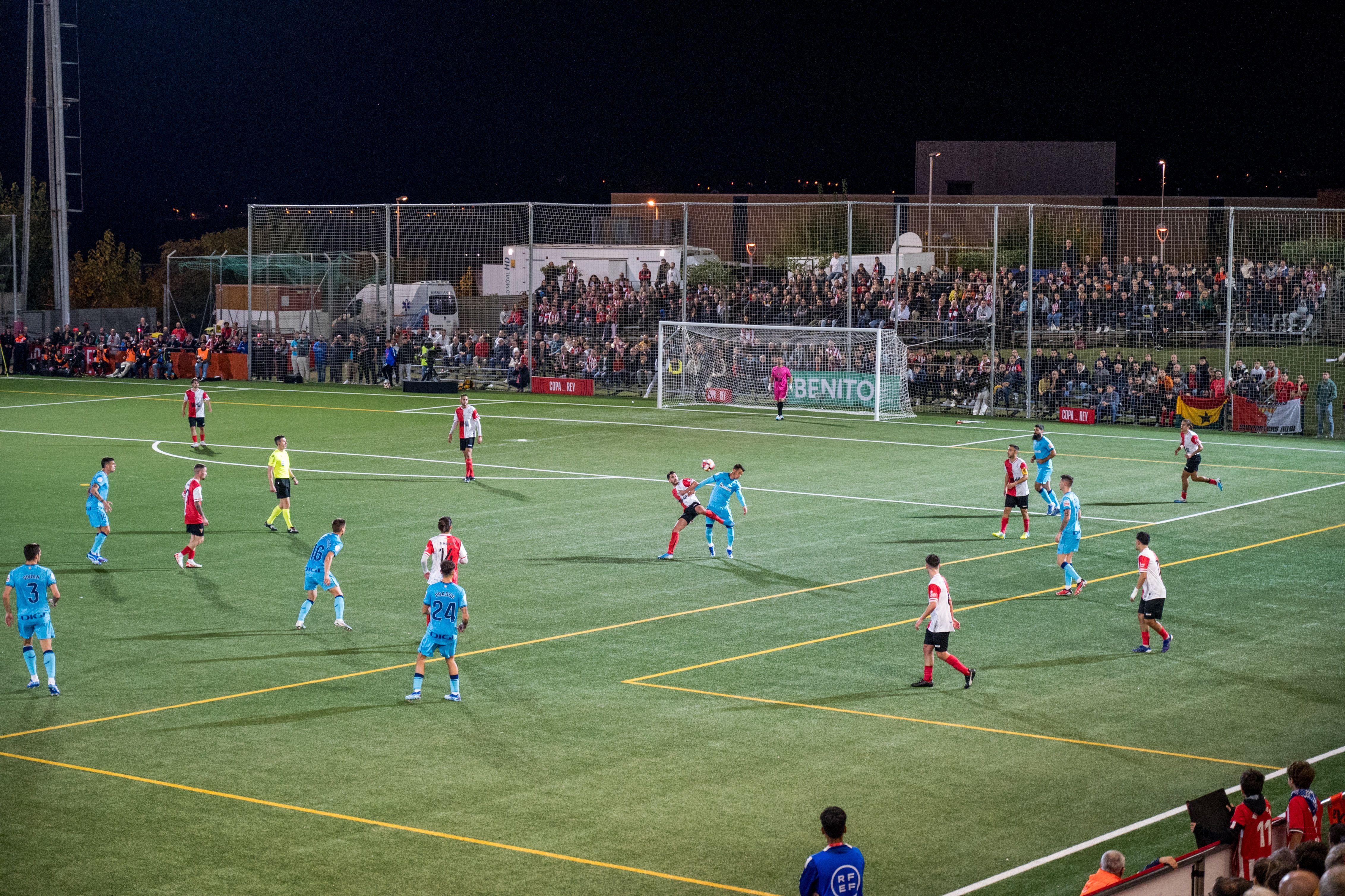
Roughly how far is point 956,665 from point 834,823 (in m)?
8.58

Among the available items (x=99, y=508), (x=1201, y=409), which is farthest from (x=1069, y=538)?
(x=1201, y=409)

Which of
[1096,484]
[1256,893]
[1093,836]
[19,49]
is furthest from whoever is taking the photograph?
[19,49]

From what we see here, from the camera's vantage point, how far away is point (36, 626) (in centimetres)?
1712

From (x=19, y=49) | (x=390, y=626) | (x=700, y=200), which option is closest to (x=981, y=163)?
(x=700, y=200)

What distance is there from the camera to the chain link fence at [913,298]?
46.5 meters

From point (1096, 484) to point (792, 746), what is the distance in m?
20.2

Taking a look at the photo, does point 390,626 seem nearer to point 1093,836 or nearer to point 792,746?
point 792,746

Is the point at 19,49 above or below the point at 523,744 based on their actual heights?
above

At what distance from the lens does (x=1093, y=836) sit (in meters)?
12.9

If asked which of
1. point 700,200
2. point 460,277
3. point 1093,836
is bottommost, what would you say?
point 1093,836

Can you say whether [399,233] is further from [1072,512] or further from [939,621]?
[939,621]

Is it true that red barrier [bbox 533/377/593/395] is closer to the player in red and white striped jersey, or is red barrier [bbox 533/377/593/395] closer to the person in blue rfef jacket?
the player in red and white striped jersey

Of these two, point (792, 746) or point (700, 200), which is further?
point (700, 200)

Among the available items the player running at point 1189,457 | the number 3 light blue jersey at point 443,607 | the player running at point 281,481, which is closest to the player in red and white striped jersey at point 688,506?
the player running at point 281,481
